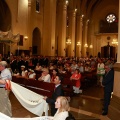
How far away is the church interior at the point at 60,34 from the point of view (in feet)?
26.6

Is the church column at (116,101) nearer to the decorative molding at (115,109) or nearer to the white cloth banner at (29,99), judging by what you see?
the decorative molding at (115,109)

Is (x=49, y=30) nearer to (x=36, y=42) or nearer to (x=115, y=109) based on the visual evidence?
(x=36, y=42)

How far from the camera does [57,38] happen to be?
1275 inches

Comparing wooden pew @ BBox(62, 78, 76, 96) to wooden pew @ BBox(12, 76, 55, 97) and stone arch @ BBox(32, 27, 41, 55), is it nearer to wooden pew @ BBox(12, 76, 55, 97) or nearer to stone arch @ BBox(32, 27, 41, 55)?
wooden pew @ BBox(12, 76, 55, 97)

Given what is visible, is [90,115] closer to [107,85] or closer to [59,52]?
[107,85]

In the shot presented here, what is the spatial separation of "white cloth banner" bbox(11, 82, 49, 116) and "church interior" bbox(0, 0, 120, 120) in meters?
0.79

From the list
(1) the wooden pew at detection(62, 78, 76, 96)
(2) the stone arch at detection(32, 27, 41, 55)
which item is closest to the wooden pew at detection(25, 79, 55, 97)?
(1) the wooden pew at detection(62, 78, 76, 96)

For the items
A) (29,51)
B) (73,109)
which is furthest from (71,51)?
(73,109)

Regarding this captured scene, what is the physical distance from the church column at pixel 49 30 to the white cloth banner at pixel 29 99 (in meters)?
19.7

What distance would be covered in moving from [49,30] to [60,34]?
17.4 ft

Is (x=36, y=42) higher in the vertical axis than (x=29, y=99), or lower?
higher

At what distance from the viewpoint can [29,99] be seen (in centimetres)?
631

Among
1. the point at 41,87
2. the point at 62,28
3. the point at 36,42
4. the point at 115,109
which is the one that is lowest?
the point at 115,109

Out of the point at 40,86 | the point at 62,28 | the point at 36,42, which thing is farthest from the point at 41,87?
the point at 62,28
